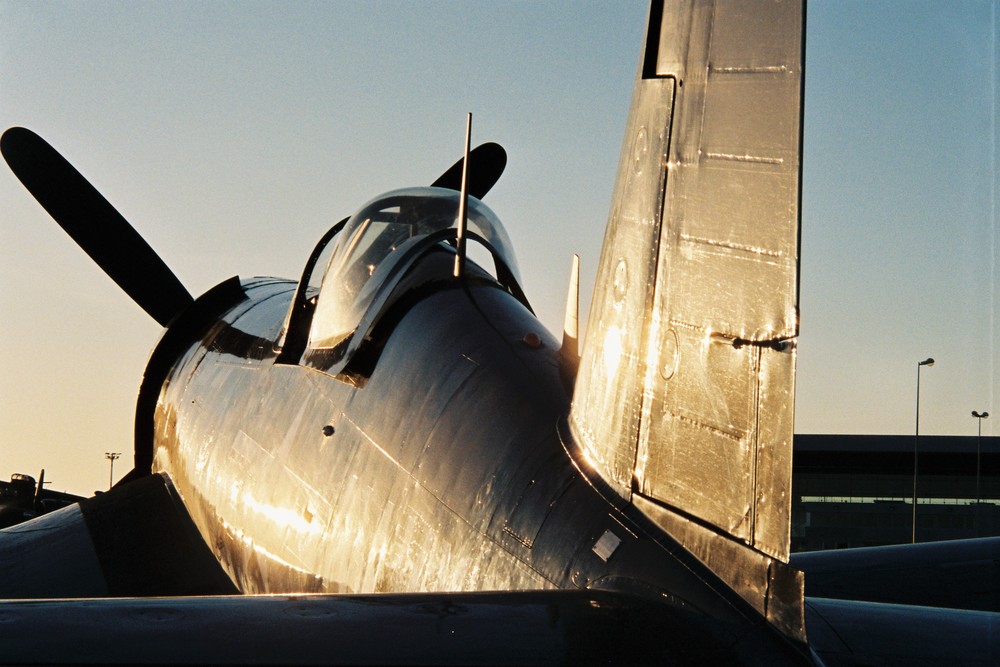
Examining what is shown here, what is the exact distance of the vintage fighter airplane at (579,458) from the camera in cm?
287

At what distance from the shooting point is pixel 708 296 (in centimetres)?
335

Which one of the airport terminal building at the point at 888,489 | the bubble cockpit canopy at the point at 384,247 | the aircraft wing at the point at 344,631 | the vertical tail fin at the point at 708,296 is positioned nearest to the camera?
the aircraft wing at the point at 344,631

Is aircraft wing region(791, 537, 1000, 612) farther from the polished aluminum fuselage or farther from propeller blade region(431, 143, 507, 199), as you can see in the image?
propeller blade region(431, 143, 507, 199)

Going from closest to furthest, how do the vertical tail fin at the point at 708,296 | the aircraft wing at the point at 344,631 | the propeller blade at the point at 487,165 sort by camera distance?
the aircraft wing at the point at 344,631 < the vertical tail fin at the point at 708,296 < the propeller blade at the point at 487,165

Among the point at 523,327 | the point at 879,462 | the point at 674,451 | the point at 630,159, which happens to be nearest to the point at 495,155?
the point at 523,327

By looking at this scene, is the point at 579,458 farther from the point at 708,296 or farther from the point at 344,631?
the point at 344,631

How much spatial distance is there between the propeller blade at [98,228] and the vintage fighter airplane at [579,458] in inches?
207

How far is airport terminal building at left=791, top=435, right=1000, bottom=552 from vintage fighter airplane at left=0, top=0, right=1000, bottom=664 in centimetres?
4280

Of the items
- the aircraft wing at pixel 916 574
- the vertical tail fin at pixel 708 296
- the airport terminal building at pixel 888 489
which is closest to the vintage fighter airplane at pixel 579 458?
the vertical tail fin at pixel 708 296

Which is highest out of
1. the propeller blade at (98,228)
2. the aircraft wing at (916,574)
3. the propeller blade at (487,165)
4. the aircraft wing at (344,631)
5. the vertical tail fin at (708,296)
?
the propeller blade at (487,165)

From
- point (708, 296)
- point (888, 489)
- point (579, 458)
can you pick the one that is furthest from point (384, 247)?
point (888, 489)

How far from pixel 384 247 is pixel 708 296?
3.52 metres

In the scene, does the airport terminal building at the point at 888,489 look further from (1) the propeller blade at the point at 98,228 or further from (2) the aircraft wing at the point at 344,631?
(2) the aircraft wing at the point at 344,631

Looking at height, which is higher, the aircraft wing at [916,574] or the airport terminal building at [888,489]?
the airport terminal building at [888,489]
